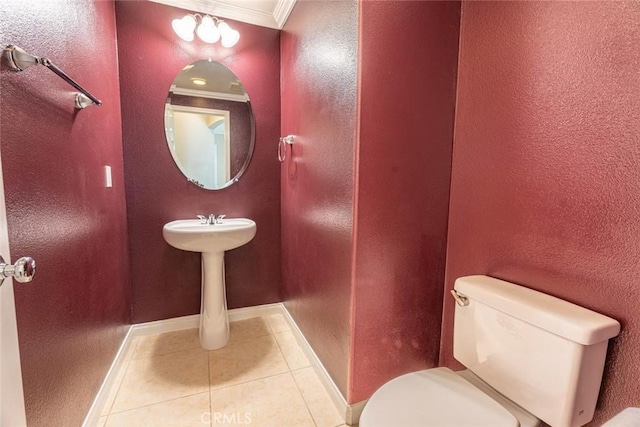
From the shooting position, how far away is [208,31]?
178cm

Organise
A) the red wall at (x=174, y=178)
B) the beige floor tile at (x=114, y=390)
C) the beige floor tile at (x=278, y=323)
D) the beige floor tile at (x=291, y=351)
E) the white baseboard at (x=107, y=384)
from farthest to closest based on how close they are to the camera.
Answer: the beige floor tile at (x=278, y=323) < the red wall at (x=174, y=178) < the beige floor tile at (x=291, y=351) < the beige floor tile at (x=114, y=390) < the white baseboard at (x=107, y=384)

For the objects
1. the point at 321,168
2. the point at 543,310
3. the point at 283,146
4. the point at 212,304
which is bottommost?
the point at 212,304

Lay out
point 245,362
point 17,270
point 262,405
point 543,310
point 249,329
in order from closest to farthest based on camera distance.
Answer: point 17,270, point 543,310, point 262,405, point 245,362, point 249,329

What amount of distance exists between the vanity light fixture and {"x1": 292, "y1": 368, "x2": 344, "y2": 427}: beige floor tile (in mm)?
2102

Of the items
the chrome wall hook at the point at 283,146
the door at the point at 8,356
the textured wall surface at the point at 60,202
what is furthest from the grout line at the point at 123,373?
the chrome wall hook at the point at 283,146

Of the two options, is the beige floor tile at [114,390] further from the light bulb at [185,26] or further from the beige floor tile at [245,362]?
the light bulb at [185,26]

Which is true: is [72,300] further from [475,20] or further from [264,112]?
[475,20]

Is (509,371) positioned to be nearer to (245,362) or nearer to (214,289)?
(245,362)

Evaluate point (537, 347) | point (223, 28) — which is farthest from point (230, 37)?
point (537, 347)

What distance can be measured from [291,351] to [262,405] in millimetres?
438

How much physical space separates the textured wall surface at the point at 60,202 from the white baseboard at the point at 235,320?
0.08 m

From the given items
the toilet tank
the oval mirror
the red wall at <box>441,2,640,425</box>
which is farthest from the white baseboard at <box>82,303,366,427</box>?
the oval mirror

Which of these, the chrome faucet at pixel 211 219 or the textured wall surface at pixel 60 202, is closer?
the textured wall surface at pixel 60 202

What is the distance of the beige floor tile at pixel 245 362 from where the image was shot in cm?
155
